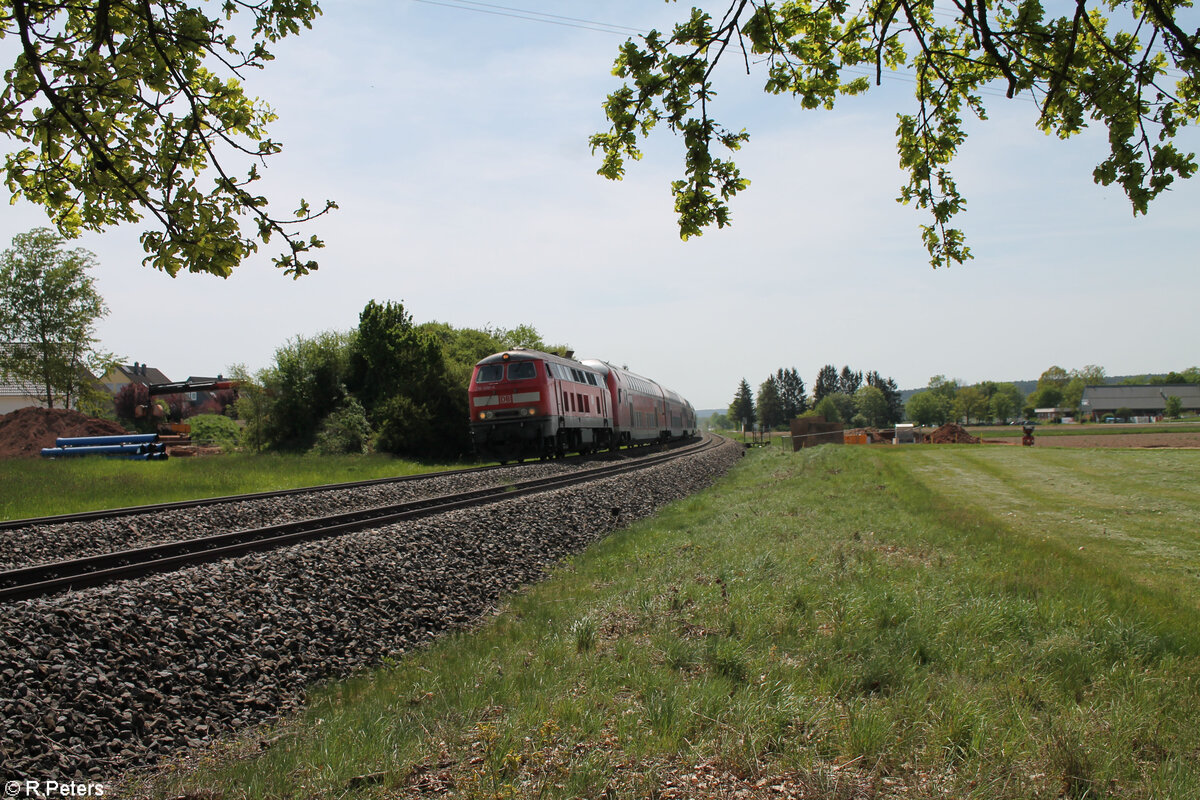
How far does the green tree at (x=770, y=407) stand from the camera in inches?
5856

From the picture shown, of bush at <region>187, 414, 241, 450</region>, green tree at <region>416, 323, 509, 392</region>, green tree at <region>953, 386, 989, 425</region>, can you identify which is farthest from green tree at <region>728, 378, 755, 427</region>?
bush at <region>187, 414, 241, 450</region>

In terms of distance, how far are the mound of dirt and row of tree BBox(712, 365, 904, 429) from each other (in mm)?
117276

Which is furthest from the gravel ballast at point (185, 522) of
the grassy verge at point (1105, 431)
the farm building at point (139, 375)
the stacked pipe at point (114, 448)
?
the farm building at point (139, 375)

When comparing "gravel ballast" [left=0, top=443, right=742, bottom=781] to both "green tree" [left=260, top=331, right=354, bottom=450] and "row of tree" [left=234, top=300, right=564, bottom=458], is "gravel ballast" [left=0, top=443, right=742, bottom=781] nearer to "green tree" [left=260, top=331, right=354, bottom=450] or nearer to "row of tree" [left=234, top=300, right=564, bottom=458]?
"row of tree" [left=234, top=300, right=564, bottom=458]

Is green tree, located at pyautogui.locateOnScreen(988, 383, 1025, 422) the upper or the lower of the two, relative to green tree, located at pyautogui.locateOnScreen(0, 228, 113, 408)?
lower

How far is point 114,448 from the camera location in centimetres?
3050

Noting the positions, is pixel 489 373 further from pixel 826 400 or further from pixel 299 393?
pixel 826 400

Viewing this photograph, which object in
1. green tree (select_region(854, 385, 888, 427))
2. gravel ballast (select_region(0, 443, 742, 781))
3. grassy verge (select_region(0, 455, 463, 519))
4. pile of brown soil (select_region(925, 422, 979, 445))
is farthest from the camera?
green tree (select_region(854, 385, 888, 427))

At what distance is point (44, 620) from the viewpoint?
5172 millimetres

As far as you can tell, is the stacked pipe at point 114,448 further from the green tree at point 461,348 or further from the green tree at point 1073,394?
the green tree at point 1073,394

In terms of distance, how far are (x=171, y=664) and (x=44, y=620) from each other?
100 cm

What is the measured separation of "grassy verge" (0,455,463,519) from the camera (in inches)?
592

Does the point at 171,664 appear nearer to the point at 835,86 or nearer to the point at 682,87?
the point at 682,87

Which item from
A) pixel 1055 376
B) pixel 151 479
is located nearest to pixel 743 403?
pixel 1055 376
